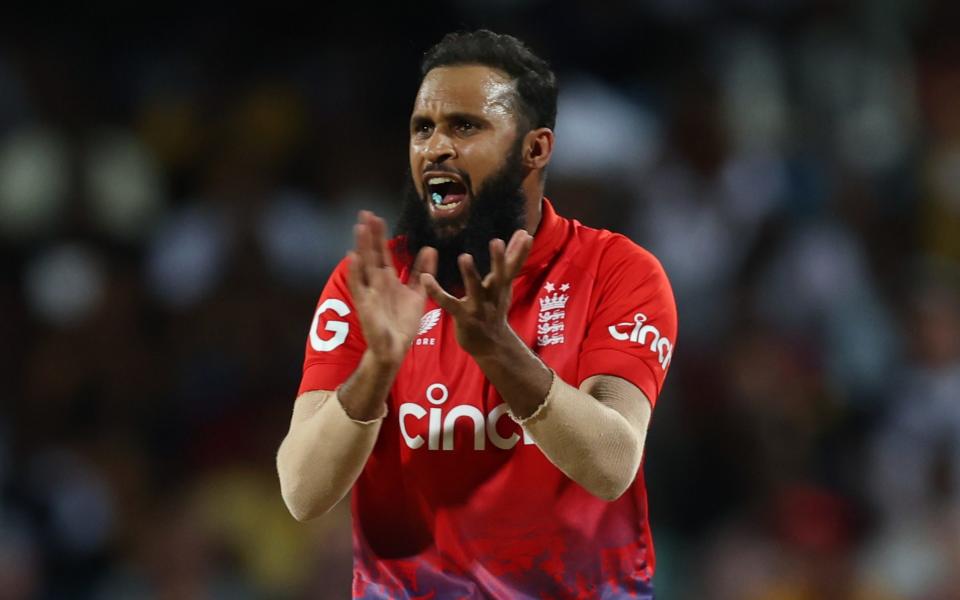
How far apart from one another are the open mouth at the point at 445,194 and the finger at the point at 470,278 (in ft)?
2.17

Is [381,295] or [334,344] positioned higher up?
[381,295]

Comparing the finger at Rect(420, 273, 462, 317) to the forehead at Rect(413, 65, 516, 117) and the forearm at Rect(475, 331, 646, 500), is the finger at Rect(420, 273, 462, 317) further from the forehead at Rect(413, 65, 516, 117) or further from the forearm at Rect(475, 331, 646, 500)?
the forehead at Rect(413, 65, 516, 117)

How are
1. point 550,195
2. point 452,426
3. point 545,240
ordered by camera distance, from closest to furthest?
point 452,426 → point 545,240 → point 550,195

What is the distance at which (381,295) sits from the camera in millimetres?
3484

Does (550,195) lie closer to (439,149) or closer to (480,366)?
(439,149)

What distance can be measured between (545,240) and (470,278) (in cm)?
84

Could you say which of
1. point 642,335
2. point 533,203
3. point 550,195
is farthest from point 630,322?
point 550,195

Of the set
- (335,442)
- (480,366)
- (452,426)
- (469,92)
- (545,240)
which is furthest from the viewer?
(545,240)

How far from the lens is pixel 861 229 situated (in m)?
9.37

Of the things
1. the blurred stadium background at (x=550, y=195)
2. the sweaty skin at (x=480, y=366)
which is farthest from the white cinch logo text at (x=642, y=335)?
the blurred stadium background at (x=550, y=195)

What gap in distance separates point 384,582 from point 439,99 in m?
1.24

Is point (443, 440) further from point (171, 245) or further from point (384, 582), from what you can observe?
point (171, 245)

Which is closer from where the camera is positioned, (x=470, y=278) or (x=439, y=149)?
(x=470, y=278)

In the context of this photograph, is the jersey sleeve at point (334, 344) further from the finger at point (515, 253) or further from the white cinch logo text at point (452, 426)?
the finger at point (515, 253)
